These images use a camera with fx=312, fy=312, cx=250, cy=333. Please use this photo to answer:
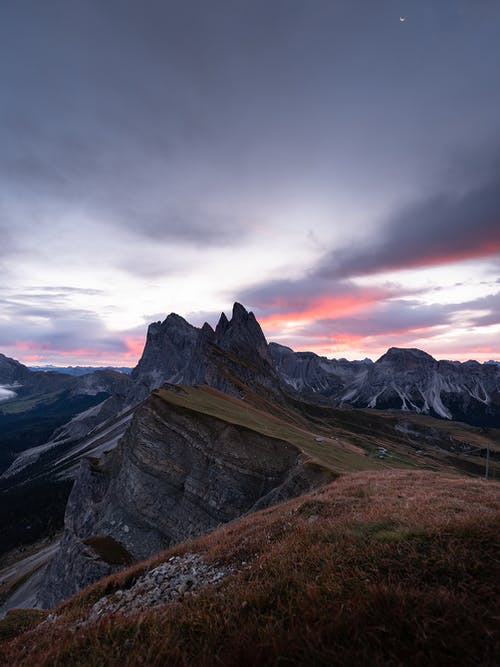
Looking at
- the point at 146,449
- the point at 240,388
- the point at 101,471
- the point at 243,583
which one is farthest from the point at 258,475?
the point at 240,388

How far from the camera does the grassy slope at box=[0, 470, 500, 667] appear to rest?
15.4 feet

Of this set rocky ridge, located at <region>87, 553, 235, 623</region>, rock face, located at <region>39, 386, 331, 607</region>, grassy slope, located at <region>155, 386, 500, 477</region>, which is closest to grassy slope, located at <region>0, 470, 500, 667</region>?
rocky ridge, located at <region>87, 553, 235, 623</region>

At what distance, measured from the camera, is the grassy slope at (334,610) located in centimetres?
470

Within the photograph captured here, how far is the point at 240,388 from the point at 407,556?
10250 centimetres

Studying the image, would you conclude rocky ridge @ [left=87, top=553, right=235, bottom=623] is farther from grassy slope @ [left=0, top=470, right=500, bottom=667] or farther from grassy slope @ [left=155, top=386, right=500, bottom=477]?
grassy slope @ [left=155, top=386, right=500, bottom=477]

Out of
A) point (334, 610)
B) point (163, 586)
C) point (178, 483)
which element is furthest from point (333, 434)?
point (334, 610)

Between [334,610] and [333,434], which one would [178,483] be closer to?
[334,610]

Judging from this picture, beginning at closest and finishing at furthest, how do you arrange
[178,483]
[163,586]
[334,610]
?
[334,610] < [163,586] < [178,483]

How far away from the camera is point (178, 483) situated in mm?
44938

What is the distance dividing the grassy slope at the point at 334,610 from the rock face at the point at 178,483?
23.2 metres

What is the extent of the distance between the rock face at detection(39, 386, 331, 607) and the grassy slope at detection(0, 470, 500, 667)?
2322 cm

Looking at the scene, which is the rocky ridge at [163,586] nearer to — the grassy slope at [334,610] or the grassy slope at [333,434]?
the grassy slope at [334,610]

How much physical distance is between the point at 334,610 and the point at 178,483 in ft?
145

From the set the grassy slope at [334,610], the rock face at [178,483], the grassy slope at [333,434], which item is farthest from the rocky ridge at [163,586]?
the grassy slope at [333,434]
